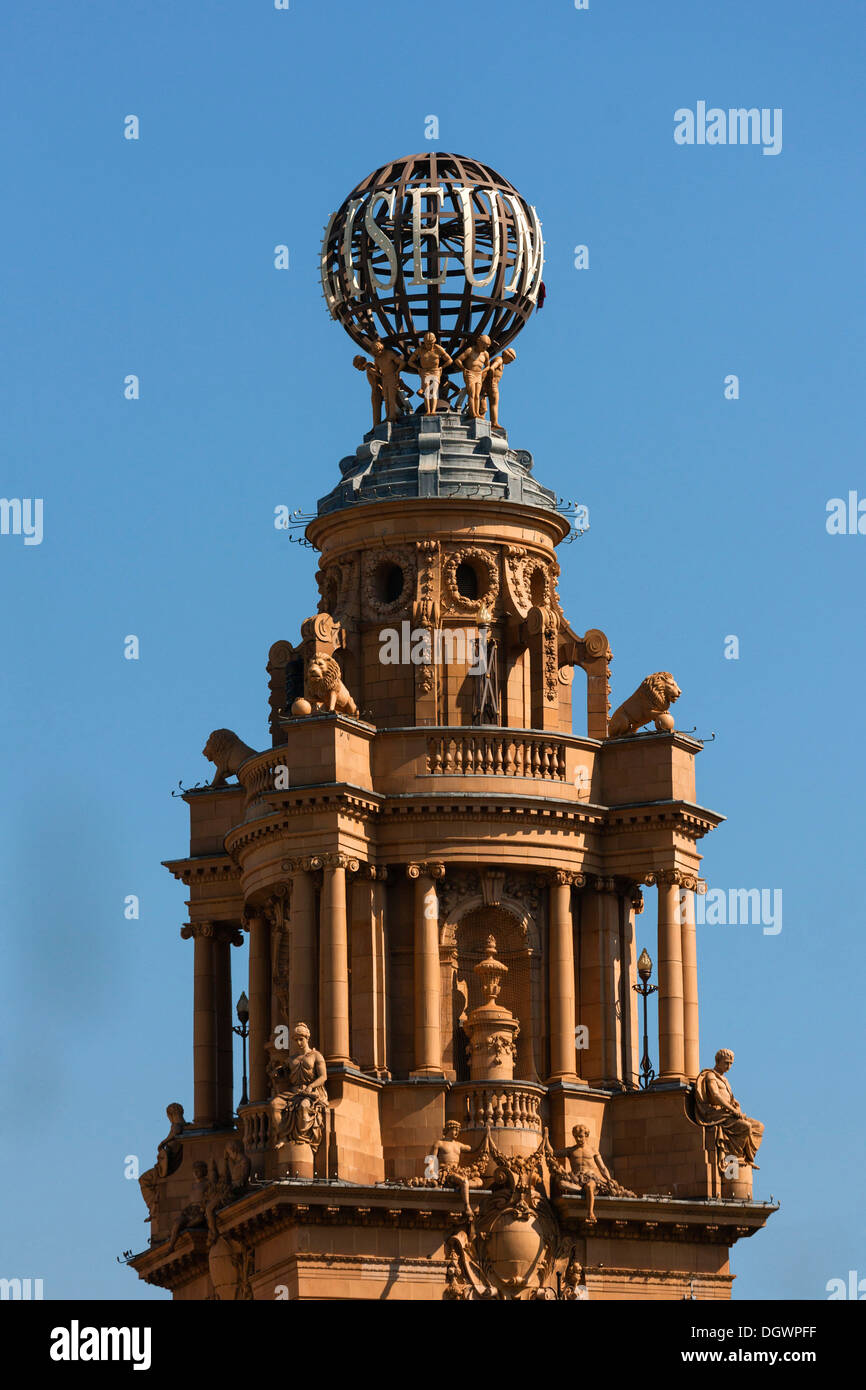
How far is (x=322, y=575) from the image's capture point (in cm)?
9425

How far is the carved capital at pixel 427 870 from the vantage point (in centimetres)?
8975

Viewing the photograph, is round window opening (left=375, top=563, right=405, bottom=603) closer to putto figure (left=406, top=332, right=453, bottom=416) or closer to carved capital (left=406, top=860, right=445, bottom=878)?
putto figure (left=406, top=332, right=453, bottom=416)

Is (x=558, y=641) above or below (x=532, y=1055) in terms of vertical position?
above

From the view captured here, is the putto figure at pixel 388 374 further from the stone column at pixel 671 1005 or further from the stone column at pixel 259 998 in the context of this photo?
the stone column at pixel 671 1005

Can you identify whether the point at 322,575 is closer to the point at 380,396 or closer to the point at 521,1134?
the point at 380,396

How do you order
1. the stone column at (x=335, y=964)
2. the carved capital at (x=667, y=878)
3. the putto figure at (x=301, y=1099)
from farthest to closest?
the carved capital at (x=667, y=878) → the stone column at (x=335, y=964) → the putto figure at (x=301, y=1099)

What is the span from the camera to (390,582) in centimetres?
9294

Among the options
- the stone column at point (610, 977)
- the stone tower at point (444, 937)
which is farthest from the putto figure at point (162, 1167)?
the stone column at point (610, 977)

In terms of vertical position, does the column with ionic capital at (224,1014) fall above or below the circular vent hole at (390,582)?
below

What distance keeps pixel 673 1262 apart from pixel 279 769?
12.5 meters

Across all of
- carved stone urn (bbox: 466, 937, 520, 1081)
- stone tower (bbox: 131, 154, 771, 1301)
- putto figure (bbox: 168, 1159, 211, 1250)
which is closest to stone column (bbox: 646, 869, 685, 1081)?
stone tower (bbox: 131, 154, 771, 1301)

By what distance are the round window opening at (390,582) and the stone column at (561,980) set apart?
6770mm

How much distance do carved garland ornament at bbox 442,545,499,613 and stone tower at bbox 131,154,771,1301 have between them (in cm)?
6
